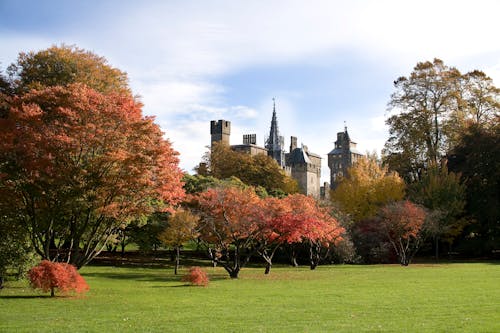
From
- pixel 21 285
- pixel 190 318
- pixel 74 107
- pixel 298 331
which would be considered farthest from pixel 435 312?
pixel 21 285

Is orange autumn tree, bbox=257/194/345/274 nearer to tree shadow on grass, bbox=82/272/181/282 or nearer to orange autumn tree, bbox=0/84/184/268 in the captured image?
tree shadow on grass, bbox=82/272/181/282

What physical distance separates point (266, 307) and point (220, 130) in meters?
72.9

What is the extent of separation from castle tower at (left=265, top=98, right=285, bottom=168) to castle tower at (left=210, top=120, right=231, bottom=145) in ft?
36.5

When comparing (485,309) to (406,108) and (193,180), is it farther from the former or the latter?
(406,108)

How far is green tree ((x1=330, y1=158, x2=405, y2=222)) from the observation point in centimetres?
4512

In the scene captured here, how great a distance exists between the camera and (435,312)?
44.3 feet

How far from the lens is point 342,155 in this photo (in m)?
117

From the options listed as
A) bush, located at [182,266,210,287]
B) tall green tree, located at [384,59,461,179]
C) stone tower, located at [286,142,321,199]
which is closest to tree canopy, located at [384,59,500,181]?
tall green tree, located at [384,59,461,179]

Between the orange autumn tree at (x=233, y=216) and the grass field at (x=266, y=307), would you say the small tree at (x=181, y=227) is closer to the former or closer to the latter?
the orange autumn tree at (x=233, y=216)

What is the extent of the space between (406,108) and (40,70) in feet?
105

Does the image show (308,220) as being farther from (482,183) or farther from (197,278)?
(482,183)

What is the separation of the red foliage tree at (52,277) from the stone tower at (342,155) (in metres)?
98.7

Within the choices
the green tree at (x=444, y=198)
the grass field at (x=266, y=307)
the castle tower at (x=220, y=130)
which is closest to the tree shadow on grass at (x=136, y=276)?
the grass field at (x=266, y=307)

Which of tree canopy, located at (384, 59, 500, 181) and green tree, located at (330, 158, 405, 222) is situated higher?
tree canopy, located at (384, 59, 500, 181)
